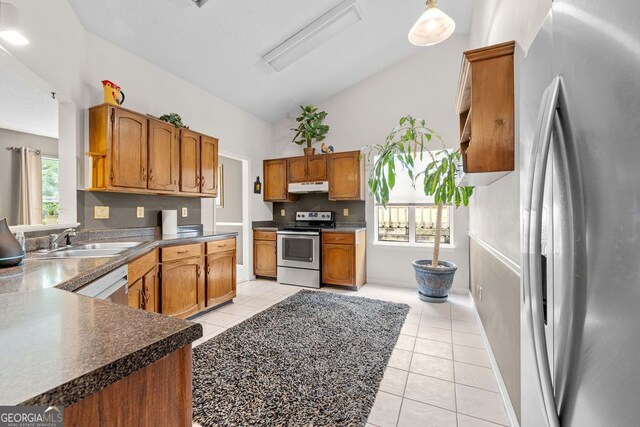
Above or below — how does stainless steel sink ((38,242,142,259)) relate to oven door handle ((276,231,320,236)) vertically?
above

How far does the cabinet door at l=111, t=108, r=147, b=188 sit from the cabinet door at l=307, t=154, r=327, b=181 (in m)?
2.45

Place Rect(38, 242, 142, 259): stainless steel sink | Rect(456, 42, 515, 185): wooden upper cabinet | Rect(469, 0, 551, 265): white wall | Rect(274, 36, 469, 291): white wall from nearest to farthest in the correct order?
Rect(469, 0, 551, 265): white wall, Rect(456, 42, 515, 185): wooden upper cabinet, Rect(38, 242, 142, 259): stainless steel sink, Rect(274, 36, 469, 291): white wall

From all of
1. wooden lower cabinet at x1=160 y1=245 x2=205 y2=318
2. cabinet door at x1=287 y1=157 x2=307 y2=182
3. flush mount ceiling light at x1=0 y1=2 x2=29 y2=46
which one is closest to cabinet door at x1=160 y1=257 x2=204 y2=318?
wooden lower cabinet at x1=160 y1=245 x2=205 y2=318

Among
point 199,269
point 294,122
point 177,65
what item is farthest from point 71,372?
point 294,122

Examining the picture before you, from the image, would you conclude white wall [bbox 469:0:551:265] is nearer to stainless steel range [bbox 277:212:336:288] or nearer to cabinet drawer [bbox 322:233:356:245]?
cabinet drawer [bbox 322:233:356:245]

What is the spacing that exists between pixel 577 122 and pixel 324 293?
3.61 metres

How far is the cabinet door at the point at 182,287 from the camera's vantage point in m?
2.56

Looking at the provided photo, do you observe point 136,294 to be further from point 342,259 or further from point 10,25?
point 342,259

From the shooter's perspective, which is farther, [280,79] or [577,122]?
[280,79]

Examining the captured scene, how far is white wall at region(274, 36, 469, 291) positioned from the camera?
398 centimetres

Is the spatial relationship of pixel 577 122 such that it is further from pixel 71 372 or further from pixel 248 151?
pixel 248 151

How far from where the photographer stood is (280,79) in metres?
3.95

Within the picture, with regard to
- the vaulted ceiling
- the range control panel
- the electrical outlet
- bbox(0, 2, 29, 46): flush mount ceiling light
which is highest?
the vaulted ceiling

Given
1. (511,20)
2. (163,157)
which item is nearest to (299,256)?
(163,157)
